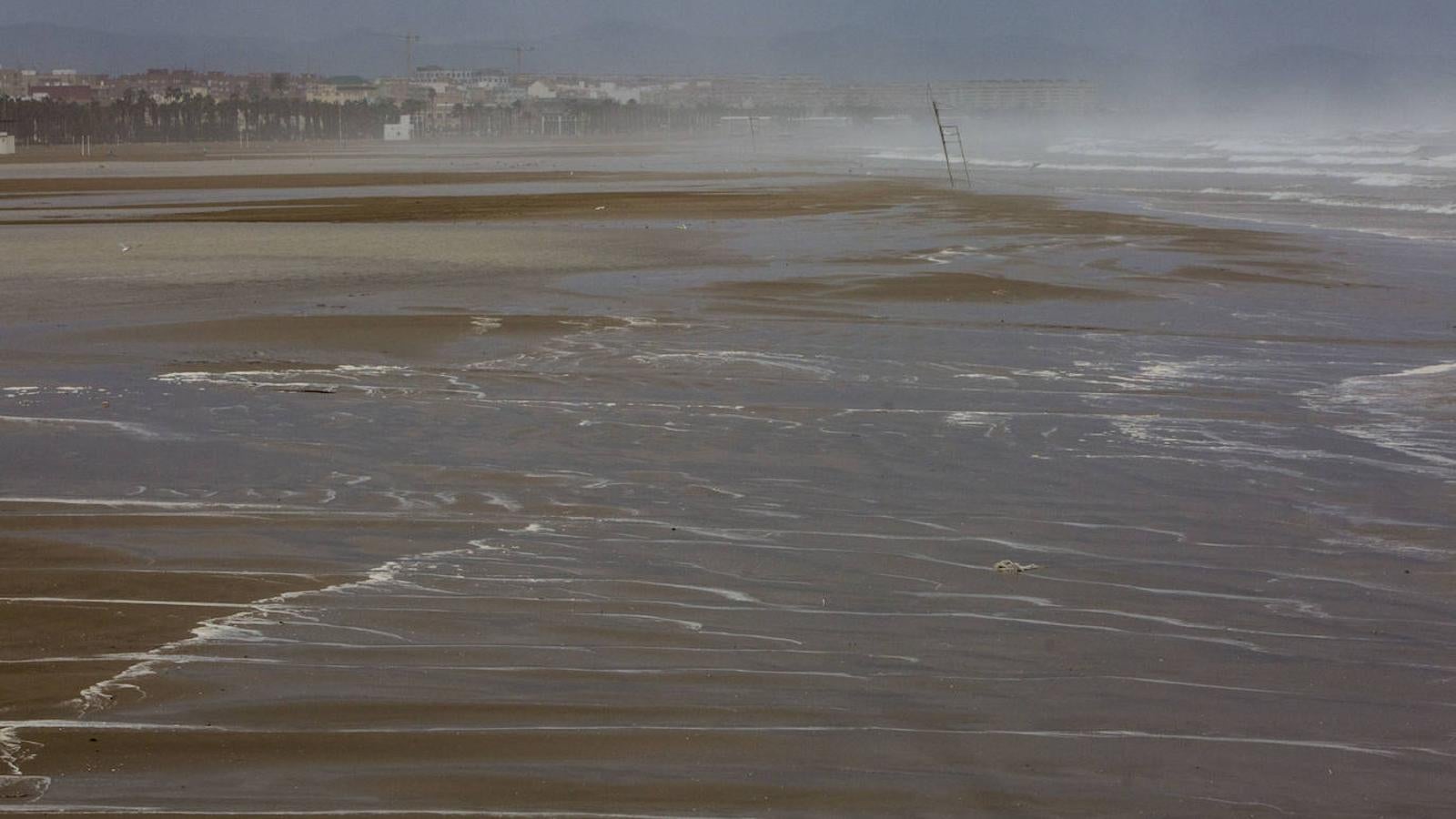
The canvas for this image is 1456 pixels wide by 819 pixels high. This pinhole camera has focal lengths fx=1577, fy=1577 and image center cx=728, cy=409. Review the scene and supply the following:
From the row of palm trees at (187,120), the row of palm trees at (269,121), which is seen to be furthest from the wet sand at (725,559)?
the row of palm trees at (269,121)

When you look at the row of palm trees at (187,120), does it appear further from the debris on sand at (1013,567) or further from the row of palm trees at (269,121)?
the debris on sand at (1013,567)

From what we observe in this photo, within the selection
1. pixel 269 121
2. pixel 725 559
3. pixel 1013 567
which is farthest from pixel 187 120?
pixel 1013 567

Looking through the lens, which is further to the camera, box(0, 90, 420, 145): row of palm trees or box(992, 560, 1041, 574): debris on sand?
box(0, 90, 420, 145): row of palm trees

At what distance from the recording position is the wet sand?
410cm

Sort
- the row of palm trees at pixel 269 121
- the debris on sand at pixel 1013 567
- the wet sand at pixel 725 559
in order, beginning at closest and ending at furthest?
the wet sand at pixel 725 559, the debris on sand at pixel 1013 567, the row of palm trees at pixel 269 121

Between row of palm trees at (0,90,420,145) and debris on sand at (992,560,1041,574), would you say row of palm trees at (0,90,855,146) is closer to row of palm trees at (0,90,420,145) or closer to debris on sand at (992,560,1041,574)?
row of palm trees at (0,90,420,145)

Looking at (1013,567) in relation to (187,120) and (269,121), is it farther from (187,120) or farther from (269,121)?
(269,121)

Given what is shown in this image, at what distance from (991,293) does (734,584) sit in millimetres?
10491

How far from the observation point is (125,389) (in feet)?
33.7

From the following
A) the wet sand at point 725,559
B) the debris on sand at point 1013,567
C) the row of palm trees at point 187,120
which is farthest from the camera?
the row of palm trees at point 187,120

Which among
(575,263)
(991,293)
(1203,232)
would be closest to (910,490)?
(991,293)

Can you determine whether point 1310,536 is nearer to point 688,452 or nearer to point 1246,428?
point 1246,428

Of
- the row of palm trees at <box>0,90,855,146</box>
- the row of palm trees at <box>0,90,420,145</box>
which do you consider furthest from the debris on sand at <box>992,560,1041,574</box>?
the row of palm trees at <box>0,90,855,146</box>

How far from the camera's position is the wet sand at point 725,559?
410 cm
